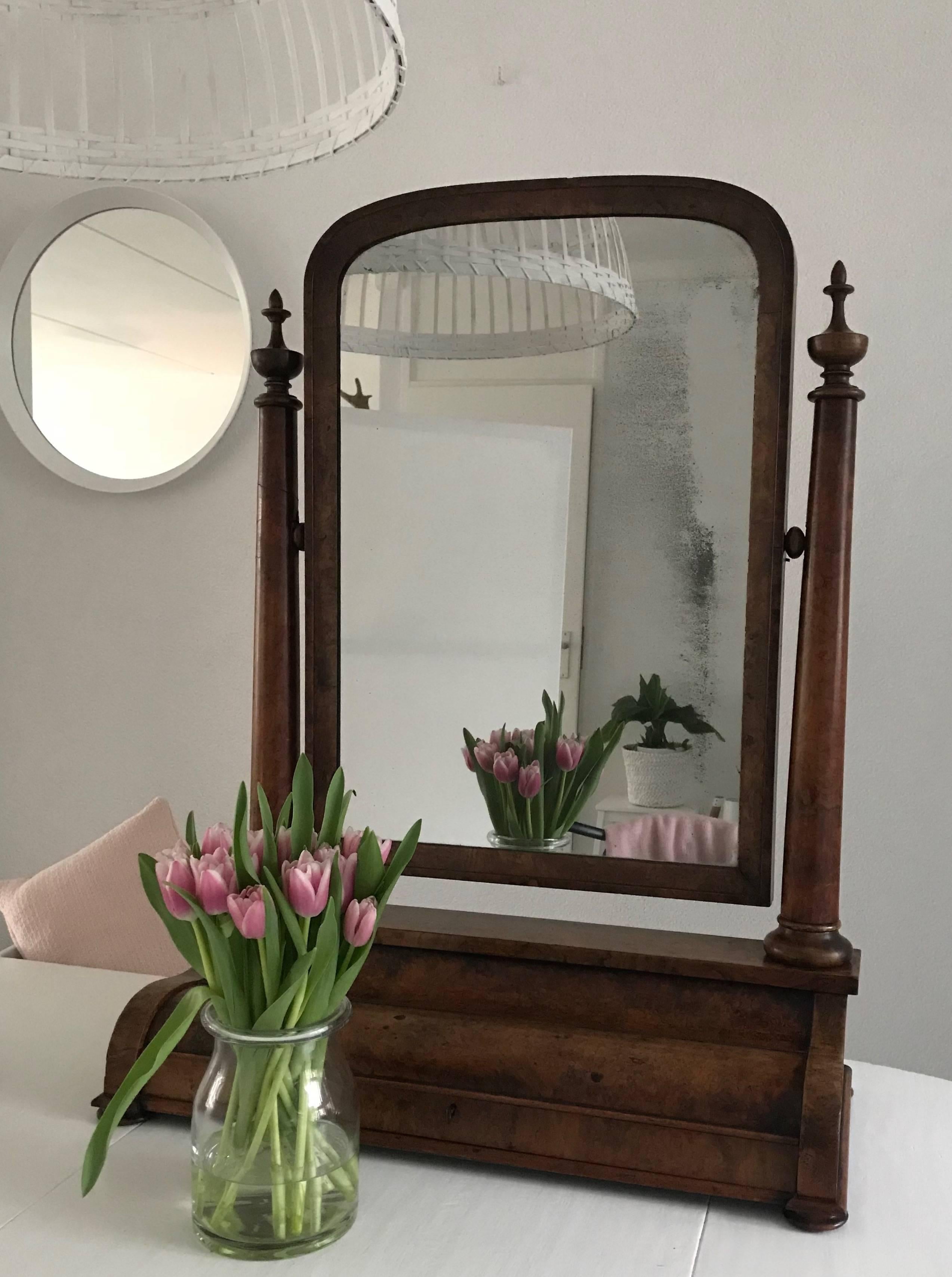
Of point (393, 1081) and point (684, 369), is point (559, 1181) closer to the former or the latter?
point (393, 1081)

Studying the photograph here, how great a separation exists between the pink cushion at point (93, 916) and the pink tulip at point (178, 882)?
0.93m

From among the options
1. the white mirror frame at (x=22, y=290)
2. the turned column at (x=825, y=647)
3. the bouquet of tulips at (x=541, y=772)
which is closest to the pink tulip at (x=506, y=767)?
the bouquet of tulips at (x=541, y=772)

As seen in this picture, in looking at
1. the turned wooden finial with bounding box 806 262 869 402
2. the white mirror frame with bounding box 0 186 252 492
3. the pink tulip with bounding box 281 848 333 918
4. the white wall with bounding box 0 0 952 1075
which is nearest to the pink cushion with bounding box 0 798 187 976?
the white wall with bounding box 0 0 952 1075

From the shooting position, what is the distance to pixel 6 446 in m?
2.29

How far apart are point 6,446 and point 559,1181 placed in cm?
186

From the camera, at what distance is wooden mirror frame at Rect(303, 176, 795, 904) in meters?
1.01

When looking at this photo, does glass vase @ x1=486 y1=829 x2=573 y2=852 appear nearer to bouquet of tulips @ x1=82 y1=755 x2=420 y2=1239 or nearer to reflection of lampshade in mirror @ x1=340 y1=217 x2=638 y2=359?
bouquet of tulips @ x1=82 y1=755 x2=420 y2=1239

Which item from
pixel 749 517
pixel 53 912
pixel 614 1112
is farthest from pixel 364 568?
pixel 53 912

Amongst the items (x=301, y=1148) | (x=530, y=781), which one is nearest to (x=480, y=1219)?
(x=301, y=1148)

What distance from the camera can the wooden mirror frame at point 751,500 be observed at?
1013mm

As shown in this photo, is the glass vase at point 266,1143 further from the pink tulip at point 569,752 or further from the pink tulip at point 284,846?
the pink tulip at point 569,752

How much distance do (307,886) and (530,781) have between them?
0.36m

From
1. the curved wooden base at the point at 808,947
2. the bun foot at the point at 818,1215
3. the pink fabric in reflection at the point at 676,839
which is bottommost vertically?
the bun foot at the point at 818,1215

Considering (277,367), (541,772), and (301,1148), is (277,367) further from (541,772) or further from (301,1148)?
(301,1148)
